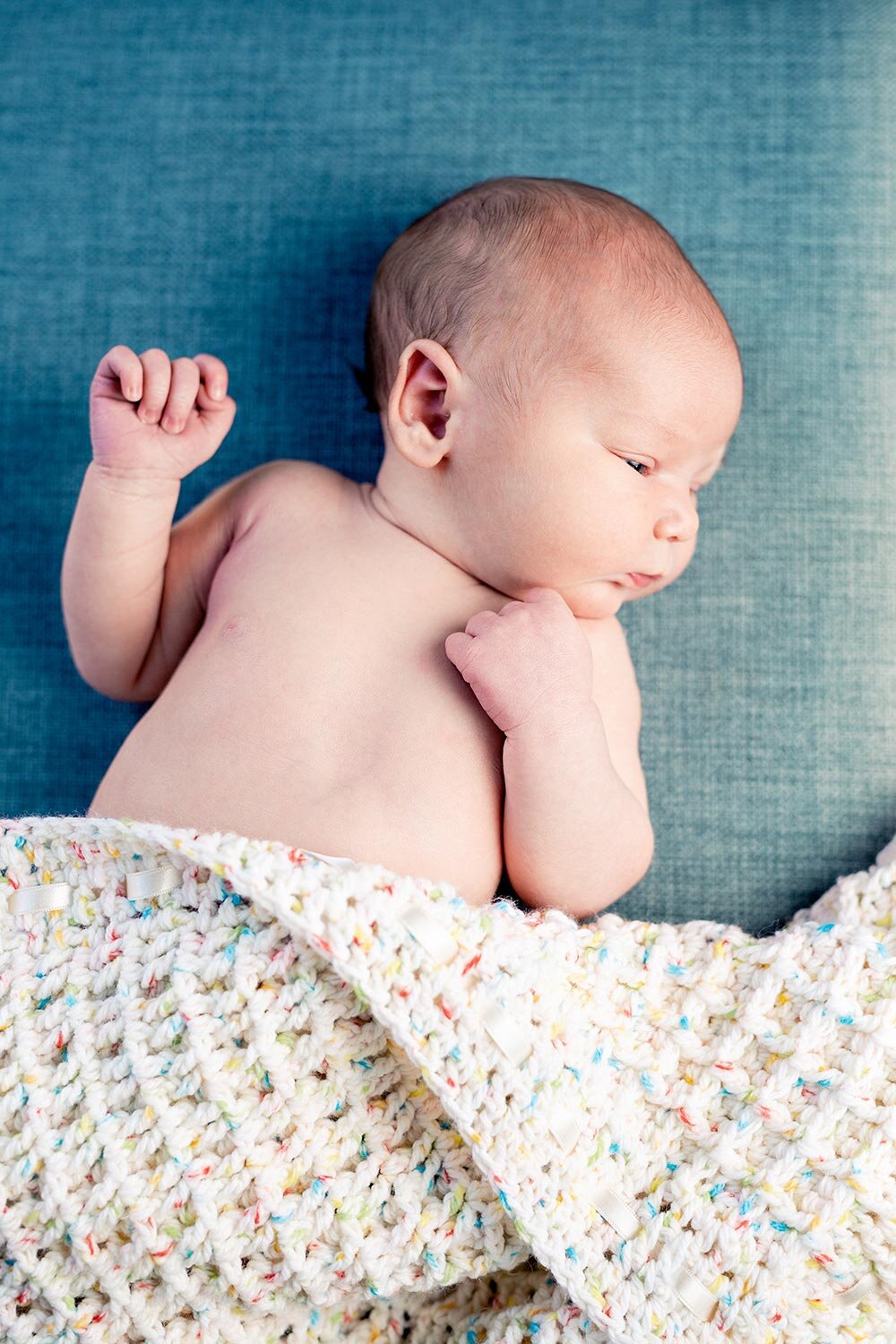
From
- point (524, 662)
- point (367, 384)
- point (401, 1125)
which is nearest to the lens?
point (401, 1125)

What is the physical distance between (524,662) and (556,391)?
26 cm

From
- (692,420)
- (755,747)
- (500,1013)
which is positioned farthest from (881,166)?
(500,1013)

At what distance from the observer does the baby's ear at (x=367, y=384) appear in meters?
1.23

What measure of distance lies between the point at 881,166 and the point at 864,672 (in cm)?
60

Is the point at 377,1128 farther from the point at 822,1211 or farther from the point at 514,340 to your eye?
the point at 514,340

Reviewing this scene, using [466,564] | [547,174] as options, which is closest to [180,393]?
[466,564]

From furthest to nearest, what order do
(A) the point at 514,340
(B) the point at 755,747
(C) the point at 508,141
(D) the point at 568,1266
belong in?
1. (C) the point at 508,141
2. (B) the point at 755,747
3. (A) the point at 514,340
4. (D) the point at 568,1266

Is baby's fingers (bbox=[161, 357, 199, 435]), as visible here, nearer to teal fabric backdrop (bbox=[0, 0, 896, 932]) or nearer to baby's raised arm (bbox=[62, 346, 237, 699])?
baby's raised arm (bbox=[62, 346, 237, 699])

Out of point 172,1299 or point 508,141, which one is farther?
point 508,141

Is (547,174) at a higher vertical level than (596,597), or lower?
higher

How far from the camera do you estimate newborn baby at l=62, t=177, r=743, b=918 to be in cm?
102

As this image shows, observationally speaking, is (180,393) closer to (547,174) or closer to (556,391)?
(556,391)

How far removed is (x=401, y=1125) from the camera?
2.99ft

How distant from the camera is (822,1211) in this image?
2.89 feet
